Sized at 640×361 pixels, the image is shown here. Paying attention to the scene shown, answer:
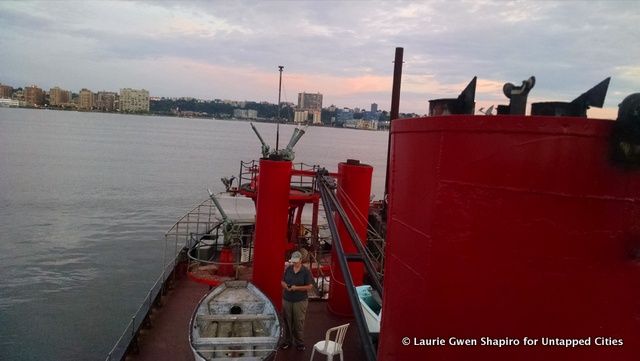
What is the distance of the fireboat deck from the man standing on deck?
0.28 metres

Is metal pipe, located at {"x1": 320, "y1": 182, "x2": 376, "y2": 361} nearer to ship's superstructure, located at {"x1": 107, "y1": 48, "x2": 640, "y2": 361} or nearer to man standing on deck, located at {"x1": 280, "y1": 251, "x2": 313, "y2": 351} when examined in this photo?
ship's superstructure, located at {"x1": 107, "y1": 48, "x2": 640, "y2": 361}

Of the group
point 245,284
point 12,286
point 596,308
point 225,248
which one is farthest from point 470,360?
point 12,286

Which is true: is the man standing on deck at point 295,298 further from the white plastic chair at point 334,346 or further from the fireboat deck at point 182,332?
the white plastic chair at point 334,346

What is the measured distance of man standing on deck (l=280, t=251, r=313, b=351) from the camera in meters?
7.74

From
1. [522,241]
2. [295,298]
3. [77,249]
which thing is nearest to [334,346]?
[295,298]

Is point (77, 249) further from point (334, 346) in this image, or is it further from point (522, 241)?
point (522, 241)

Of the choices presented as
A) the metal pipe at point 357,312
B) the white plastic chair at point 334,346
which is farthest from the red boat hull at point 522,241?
the white plastic chair at point 334,346

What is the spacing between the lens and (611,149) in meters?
2.62

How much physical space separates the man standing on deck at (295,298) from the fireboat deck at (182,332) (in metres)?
0.28

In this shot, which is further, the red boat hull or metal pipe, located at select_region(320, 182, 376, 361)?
metal pipe, located at select_region(320, 182, 376, 361)

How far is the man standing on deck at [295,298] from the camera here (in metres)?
7.74

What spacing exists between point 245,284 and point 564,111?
7977mm

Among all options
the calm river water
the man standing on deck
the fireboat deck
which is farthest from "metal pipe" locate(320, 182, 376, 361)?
the calm river water

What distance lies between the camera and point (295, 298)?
8.05 meters
